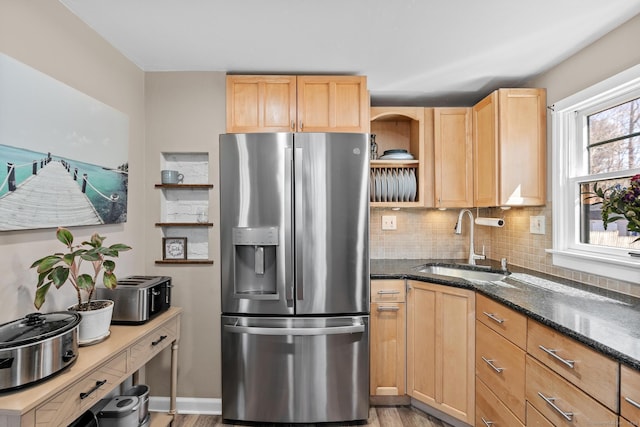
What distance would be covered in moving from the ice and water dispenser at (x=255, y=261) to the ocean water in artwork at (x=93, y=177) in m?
0.71

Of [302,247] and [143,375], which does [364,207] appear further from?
[143,375]

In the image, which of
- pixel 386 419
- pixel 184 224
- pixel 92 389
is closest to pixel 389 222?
pixel 386 419

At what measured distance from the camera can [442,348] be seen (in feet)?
6.82

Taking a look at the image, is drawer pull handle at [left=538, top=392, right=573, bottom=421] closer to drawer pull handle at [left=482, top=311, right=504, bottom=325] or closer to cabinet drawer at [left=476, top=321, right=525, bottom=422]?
cabinet drawer at [left=476, top=321, right=525, bottom=422]

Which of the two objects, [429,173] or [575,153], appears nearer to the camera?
[575,153]

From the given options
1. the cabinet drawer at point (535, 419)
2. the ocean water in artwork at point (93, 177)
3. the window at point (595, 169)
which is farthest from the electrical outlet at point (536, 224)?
the ocean water in artwork at point (93, 177)

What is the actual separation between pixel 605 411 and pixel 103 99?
2.67m

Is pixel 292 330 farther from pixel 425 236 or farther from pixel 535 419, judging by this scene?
pixel 425 236

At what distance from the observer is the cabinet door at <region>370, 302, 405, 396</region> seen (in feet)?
7.32

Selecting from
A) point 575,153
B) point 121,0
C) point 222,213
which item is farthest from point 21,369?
point 575,153

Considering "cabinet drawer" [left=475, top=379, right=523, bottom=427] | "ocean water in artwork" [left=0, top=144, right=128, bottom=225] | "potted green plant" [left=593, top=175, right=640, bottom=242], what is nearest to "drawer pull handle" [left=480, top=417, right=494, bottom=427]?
"cabinet drawer" [left=475, top=379, right=523, bottom=427]

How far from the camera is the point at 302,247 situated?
6.51 feet

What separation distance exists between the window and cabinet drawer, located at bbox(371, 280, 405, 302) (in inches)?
40.5

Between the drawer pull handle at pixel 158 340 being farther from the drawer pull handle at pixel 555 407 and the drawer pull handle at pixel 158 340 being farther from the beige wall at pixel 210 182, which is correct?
the drawer pull handle at pixel 555 407
